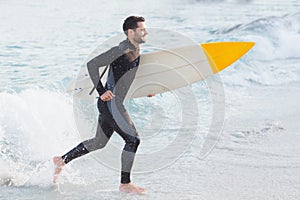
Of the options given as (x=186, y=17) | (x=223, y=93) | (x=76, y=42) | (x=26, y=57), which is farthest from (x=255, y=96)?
(x=186, y=17)

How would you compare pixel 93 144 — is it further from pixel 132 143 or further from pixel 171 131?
pixel 171 131

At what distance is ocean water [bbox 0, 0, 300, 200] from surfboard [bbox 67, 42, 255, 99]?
63 centimetres

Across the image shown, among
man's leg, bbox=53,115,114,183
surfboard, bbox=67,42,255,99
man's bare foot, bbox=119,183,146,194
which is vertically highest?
surfboard, bbox=67,42,255,99

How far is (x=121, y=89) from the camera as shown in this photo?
4125 millimetres

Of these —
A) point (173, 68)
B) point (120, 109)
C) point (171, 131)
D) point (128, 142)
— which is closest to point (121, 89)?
point (120, 109)

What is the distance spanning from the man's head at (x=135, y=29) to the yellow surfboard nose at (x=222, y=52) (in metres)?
1.70

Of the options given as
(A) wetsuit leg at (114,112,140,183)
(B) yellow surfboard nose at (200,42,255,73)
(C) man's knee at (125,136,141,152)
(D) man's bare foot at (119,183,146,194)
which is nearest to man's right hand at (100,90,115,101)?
(A) wetsuit leg at (114,112,140,183)

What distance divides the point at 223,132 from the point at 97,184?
2.02m

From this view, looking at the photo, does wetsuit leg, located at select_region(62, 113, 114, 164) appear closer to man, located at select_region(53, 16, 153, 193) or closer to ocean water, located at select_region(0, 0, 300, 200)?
man, located at select_region(53, 16, 153, 193)

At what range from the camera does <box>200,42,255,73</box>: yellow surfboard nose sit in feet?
18.6

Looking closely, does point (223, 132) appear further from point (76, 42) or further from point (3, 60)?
point (76, 42)

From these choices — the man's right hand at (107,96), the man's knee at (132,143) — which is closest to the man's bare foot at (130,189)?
the man's knee at (132,143)

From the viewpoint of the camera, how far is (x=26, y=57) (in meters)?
11.4

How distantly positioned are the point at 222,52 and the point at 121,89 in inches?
74.5
